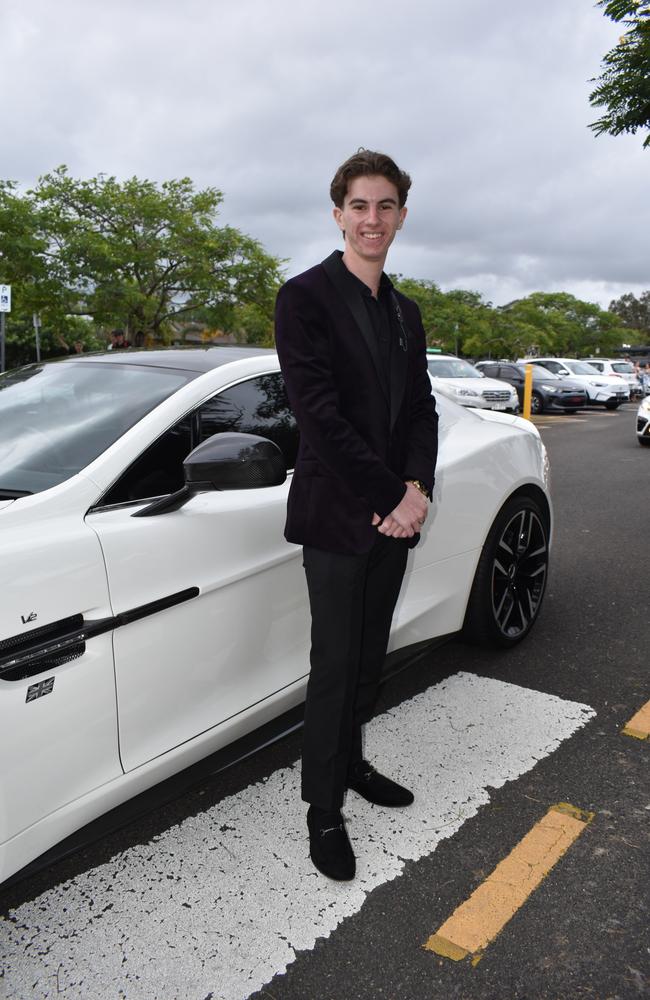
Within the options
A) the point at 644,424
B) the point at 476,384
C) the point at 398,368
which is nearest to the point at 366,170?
the point at 398,368

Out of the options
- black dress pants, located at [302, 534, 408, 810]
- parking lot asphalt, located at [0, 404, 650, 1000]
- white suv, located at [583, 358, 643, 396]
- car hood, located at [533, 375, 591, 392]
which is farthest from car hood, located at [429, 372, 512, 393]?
black dress pants, located at [302, 534, 408, 810]

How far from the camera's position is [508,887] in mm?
2213

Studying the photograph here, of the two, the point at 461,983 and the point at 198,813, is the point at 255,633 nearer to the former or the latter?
the point at 198,813

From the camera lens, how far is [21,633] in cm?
175

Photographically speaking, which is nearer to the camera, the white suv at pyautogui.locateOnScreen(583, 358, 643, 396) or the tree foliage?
the tree foliage

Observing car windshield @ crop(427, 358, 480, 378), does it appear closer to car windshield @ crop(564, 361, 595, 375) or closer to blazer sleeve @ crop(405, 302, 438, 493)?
car windshield @ crop(564, 361, 595, 375)

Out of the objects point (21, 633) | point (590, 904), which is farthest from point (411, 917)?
point (21, 633)

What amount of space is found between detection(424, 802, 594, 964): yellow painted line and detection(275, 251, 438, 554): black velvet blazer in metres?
0.96

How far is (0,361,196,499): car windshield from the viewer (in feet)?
7.23

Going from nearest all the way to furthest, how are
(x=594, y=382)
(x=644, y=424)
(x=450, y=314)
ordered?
(x=644, y=424) → (x=594, y=382) → (x=450, y=314)

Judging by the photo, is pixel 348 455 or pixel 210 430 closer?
pixel 348 455

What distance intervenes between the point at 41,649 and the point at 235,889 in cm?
93

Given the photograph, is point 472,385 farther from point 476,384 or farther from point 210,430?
point 210,430

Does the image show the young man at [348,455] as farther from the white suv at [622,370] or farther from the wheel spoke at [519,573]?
the white suv at [622,370]
